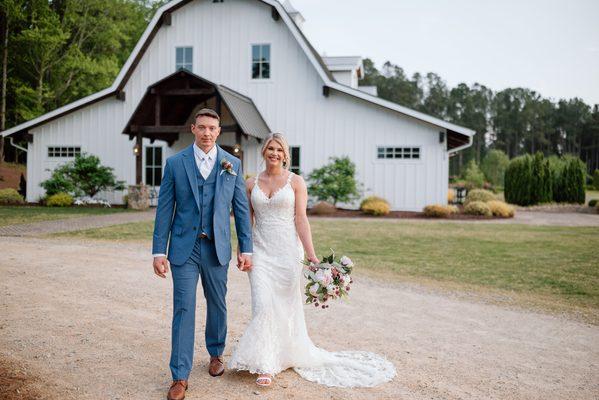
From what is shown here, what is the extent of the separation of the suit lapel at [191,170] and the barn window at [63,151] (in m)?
19.9

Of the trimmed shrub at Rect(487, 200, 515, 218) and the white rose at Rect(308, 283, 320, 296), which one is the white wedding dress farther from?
the trimmed shrub at Rect(487, 200, 515, 218)

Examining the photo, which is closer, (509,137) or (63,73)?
(63,73)

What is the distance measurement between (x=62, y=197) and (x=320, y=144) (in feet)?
34.4

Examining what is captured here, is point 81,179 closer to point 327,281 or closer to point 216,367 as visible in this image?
point 216,367

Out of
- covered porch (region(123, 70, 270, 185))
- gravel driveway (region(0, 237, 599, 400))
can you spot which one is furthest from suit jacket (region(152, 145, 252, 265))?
covered porch (region(123, 70, 270, 185))

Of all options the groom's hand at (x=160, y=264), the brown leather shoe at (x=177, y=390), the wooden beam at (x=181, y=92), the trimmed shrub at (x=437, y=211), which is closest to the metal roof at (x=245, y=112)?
the wooden beam at (x=181, y=92)

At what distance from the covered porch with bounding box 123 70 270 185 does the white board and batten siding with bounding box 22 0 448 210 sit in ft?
1.86

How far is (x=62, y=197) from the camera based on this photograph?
65.2 feet

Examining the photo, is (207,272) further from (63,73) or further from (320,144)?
(63,73)

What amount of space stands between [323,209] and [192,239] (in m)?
14.9

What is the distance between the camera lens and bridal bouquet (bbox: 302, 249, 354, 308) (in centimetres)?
400

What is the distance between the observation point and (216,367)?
3.89 m

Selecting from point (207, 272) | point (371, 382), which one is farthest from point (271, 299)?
point (371, 382)

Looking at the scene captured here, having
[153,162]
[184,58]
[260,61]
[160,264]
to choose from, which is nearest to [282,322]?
[160,264]
